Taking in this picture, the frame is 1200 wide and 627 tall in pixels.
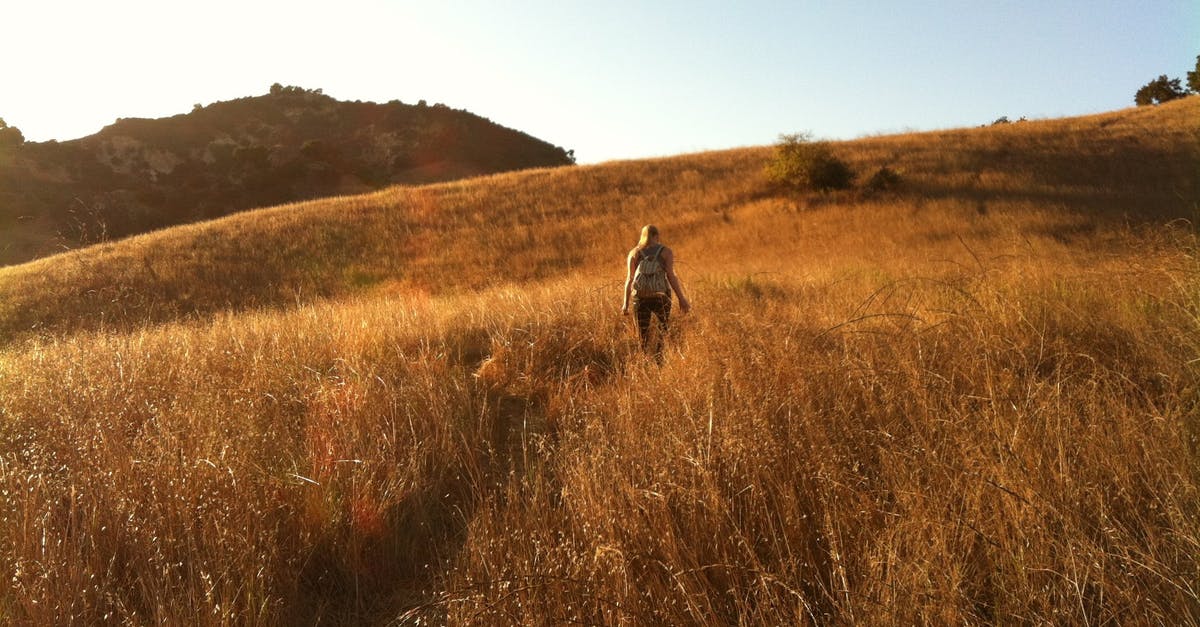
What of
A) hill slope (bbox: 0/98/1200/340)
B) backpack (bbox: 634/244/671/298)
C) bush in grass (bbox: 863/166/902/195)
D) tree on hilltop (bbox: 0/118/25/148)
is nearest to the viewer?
backpack (bbox: 634/244/671/298)

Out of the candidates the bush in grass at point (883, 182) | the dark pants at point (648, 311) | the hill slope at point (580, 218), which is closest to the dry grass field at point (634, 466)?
the dark pants at point (648, 311)

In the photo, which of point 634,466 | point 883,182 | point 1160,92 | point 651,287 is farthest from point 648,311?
point 1160,92

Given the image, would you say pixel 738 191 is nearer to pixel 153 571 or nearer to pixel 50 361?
pixel 50 361

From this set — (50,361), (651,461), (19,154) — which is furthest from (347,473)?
(19,154)

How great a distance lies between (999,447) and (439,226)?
2243 cm

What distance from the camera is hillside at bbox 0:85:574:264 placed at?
40.9 m

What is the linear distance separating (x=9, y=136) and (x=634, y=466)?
6313 centimetres

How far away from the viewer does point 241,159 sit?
167 feet

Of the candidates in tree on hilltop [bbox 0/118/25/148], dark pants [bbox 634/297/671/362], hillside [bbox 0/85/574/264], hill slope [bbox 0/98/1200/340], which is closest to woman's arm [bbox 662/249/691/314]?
dark pants [bbox 634/297/671/362]

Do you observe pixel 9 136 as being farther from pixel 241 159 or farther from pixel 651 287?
pixel 651 287

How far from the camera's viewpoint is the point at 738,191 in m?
23.3

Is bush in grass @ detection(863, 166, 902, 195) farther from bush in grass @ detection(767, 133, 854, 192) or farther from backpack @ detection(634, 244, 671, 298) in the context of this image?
backpack @ detection(634, 244, 671, 298)

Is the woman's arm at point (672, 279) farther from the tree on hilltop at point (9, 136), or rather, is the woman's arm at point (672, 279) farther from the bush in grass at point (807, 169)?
the tree on hilltop at point (9, 136)

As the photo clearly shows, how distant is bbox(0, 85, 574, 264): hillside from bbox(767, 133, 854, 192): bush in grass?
33.3 metres
